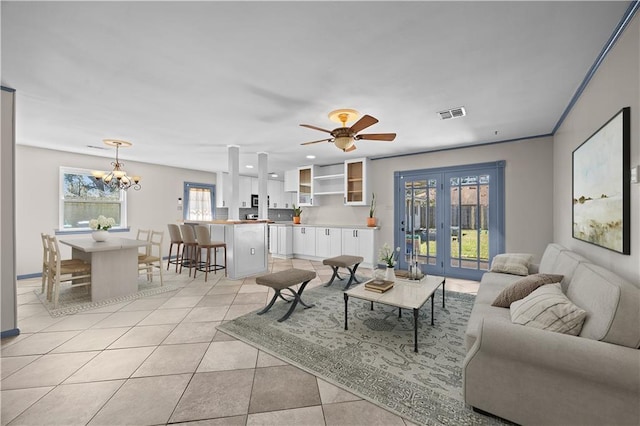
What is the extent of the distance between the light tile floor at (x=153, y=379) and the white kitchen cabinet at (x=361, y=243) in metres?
3.42

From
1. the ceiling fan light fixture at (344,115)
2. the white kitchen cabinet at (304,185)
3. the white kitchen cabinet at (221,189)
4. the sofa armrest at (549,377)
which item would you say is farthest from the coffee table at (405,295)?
the white kitchen cabinet at (221,189)

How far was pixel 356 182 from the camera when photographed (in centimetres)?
632

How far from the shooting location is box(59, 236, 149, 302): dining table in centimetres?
367

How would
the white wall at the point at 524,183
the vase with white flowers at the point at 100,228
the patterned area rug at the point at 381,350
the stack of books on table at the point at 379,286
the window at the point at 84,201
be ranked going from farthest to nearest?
1. the window at the point at 84,201
2. the white wall at the point at 524,183
3. the vase with white flowers at the point at 100,228
4. the stack of books on table at the point at 379,286
5. the patterned area rug at the point at 381,350

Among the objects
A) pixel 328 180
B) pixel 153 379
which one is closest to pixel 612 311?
pixel 153 379

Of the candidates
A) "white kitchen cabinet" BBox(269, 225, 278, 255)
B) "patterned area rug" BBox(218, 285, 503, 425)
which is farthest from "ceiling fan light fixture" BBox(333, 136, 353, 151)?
"white kitchen cabinet" BBox(269, 225, 278, 255)

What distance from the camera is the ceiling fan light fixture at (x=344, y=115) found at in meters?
3.11

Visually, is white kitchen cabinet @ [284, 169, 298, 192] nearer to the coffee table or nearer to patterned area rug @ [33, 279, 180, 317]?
patterned area rug @ [33, 279, 180, 317]

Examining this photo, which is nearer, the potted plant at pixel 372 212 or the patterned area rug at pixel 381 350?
the patterned area rug at pixel 381 350

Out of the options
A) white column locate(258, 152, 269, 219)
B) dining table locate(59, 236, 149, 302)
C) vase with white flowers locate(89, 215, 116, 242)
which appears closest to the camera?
dining table locate(59, 236, 149, 302)

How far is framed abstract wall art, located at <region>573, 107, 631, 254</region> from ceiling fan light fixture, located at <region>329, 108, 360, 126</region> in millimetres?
2215

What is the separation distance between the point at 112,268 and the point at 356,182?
193 inches

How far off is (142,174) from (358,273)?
5.80 m

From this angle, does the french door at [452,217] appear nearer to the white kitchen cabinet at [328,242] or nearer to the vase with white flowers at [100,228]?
the white kitchen cabinet at [328,242]
